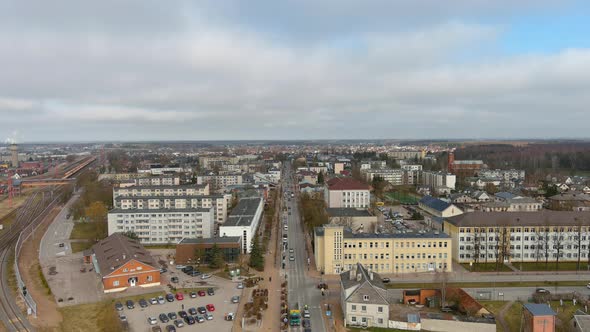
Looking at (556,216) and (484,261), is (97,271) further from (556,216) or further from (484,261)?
(556,216)

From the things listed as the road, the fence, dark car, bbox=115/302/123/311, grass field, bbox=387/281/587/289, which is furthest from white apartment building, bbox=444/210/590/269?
the fence

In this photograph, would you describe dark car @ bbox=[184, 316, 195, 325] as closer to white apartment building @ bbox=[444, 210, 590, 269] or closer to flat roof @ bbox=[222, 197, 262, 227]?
flat roof @ bbox=[222, 197, 262, 227]

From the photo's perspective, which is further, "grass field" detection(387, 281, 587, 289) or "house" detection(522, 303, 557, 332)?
"grass field" detection(387, 281, 587, 289)

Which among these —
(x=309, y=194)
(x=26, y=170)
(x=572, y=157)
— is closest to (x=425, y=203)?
(x=309, y=194)

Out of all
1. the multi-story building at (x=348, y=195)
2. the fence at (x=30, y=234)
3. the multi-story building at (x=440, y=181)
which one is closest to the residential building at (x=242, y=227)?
the fence at (x=30, y=234)

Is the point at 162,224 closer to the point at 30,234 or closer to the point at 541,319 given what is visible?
the point at 30,234

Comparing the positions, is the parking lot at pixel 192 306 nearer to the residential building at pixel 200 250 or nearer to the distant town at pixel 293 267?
the distant town at pixel 293 267

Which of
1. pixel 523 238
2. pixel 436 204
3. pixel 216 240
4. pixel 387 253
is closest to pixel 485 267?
pixel 523 238
